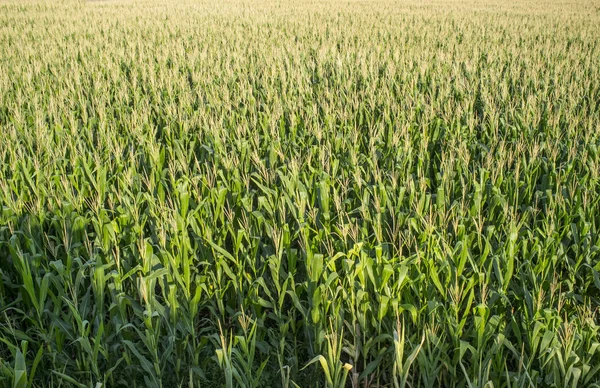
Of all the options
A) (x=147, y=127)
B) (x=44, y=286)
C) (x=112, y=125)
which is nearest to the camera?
(x=44, y=286)

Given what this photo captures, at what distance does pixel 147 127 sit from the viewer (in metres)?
4.06

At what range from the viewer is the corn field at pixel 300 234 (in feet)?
6.23

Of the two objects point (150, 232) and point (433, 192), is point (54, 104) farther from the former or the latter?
point (433, 192)

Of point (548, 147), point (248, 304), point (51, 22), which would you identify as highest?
point (51, 22)

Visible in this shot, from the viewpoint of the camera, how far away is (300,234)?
2664mm

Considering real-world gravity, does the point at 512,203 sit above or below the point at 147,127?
below

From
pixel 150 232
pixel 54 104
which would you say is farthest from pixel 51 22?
pixel 150 232

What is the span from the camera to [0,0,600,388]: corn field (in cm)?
190

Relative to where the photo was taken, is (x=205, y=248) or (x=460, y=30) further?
(x=460, y=30)

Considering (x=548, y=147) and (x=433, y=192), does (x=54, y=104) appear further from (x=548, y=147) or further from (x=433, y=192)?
(x=548, y=147)

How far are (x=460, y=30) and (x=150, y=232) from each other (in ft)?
32.6

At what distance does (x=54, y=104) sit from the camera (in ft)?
15.6

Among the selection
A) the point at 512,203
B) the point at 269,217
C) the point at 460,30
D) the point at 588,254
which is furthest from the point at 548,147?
the point at 460,30

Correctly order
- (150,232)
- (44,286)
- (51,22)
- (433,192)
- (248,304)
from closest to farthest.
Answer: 1. (44,286)
2. (248,304)
3. (150,232)
4. (433,192)
5. (51,22)
